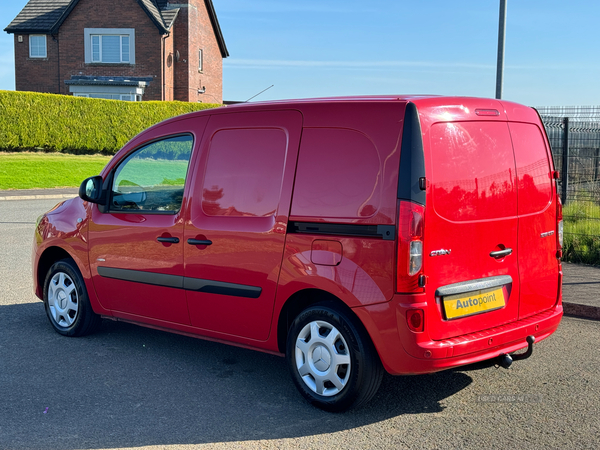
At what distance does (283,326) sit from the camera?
182 inches

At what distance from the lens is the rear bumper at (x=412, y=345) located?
154 inches

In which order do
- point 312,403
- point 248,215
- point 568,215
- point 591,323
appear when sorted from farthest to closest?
point 568,215
point 591,323
point 248,215
point 312,403

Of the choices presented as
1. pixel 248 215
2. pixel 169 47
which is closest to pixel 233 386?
pixel 248 215

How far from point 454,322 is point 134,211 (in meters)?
2.78

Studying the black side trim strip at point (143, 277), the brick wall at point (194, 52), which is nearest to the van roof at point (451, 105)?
the black side trim strip at point (143, 277)

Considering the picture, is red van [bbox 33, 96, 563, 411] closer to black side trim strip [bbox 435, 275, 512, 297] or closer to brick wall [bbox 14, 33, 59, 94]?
black side trim strip [bbox 435, 275, 512, 297]

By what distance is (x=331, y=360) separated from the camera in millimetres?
4277

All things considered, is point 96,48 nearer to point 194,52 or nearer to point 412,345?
point 194,52

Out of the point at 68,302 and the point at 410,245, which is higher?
the point at 410,245

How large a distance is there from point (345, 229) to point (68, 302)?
3114 millimetres

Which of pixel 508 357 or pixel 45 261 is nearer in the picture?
pixel 508 357

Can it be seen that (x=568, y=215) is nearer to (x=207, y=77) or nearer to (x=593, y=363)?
(x=593, y=363)

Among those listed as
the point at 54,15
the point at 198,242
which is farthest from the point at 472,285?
the point at 54,15

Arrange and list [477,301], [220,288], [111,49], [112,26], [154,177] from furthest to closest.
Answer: [111,49] < [112,26] < [154,177] < [220,288] < [477,301]
